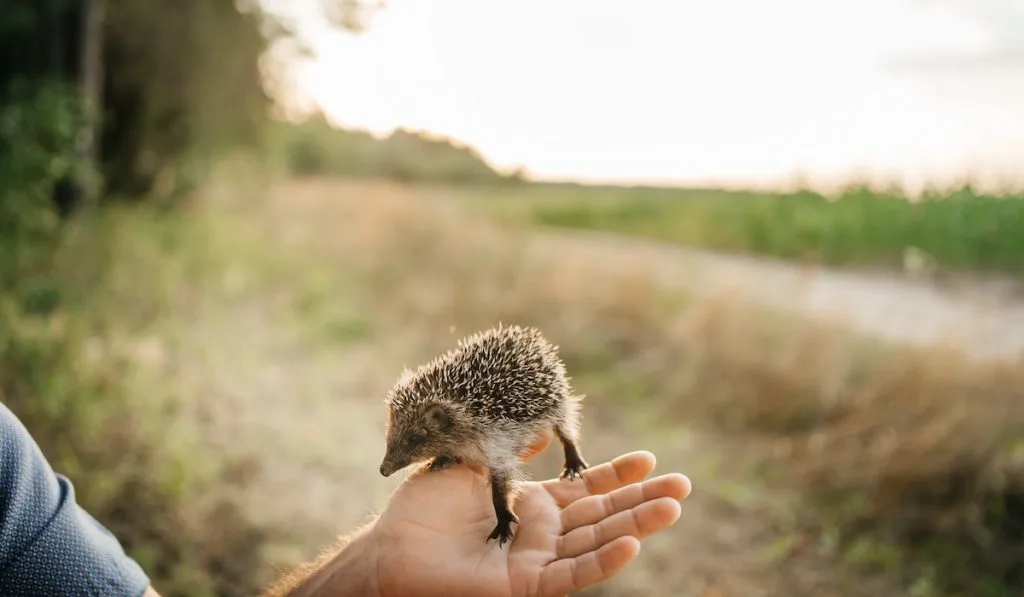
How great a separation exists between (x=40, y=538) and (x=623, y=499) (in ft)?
4.67

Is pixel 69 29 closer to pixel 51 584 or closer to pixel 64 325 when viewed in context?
pixel 64 325

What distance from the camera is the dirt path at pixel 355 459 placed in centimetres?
422

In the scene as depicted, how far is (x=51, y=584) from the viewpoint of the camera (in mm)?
1685

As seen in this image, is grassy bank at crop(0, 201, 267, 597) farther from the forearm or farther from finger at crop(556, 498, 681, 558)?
finger at crop(556, 498, 681, 558)

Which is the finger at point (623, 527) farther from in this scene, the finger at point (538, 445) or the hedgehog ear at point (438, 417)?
the hedgehog ear at point (438, 417)

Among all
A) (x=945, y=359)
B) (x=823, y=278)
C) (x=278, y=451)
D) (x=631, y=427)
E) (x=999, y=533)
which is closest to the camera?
(x=999, y=533)

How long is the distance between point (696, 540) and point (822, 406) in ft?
4.87

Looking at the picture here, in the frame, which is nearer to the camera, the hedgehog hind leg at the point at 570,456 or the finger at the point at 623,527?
the finger at the point at 623,527

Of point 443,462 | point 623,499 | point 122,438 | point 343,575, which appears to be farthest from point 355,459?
point 623,499

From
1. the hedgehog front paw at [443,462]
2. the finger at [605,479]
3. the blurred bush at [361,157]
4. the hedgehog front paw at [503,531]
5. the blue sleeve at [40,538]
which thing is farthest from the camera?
the blurred bush at [361,157]

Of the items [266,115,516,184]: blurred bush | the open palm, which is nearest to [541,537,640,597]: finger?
the open palm

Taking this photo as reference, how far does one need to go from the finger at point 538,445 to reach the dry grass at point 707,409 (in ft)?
6.87

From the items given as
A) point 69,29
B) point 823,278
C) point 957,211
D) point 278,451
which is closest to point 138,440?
point 278,451

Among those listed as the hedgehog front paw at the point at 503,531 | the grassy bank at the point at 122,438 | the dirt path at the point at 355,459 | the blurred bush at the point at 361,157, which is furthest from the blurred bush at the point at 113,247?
the hedgehog front paw at the point at 503,531
